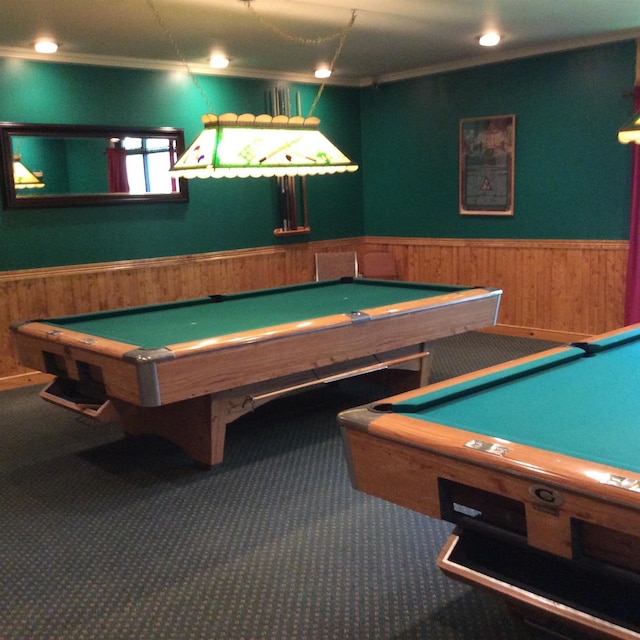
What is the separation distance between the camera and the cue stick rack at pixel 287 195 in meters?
6.46

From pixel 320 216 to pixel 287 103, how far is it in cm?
110

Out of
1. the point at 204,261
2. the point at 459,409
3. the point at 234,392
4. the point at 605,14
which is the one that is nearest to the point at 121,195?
the point at 204,261

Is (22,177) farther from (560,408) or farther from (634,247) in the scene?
(634,247)

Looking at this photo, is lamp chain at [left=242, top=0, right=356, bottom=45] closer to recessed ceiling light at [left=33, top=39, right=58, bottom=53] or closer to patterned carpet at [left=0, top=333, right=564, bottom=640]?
→ recessed ceiling light at [left=33, top=39, right=58, bottom=53]

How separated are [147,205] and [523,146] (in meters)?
3.11

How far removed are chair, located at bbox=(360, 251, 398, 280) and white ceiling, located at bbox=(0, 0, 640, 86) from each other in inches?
69.7

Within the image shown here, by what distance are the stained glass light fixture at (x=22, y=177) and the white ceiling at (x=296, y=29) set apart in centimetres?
74

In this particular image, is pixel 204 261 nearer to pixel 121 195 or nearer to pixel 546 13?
pixel 121 195

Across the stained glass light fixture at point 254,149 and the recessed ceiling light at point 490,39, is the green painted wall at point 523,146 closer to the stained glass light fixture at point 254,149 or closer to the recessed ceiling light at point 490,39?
the recessed ceiling light at point 490,39

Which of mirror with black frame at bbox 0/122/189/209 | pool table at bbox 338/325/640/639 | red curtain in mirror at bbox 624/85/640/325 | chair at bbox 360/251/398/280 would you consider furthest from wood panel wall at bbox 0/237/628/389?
pool table at bbox 338/325/640/639

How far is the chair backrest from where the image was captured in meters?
6.54

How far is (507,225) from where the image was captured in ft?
20.4

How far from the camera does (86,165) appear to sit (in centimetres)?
A: 532

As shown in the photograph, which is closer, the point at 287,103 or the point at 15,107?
the point at 15,107
